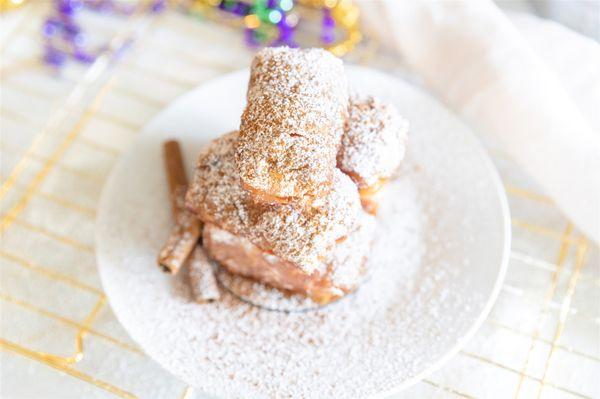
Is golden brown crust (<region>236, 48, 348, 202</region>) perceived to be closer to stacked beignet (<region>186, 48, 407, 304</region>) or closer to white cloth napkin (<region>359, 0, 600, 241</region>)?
stacked beignet (<region>186, 48, 407, 304</region>)

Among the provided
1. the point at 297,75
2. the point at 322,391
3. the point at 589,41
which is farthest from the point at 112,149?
the point at 589,41

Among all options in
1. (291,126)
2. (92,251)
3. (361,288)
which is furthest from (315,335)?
(92,251)

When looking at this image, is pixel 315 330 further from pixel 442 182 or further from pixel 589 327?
pixel 589 327

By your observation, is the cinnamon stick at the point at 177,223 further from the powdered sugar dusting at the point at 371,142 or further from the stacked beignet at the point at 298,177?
the powdered sugar dusting at the point at 371,142

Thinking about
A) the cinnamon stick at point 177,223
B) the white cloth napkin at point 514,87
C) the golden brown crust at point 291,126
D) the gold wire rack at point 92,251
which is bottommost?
the gold wire rack at point 92,251

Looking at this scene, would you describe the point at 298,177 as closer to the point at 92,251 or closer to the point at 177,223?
the point at 177,223

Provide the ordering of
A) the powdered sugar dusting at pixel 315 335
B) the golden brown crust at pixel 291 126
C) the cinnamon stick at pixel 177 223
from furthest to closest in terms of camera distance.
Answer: the cinnamon stick at pixel 177 223
the powdered sugar dusting at pixel 315 335
the golden brown crust at pixel 291 126

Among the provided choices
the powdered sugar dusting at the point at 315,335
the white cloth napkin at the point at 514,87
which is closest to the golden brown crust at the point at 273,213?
the powdered sugar dusting at the point at 315,335
